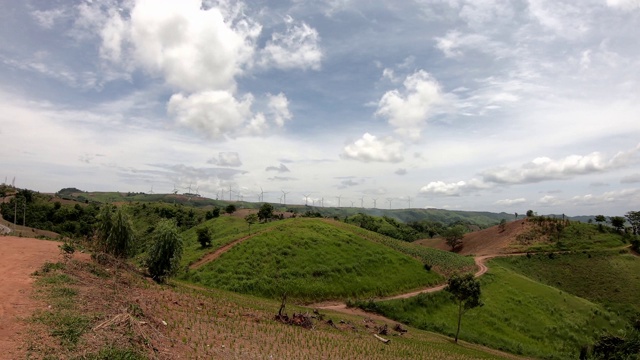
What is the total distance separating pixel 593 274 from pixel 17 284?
107 m

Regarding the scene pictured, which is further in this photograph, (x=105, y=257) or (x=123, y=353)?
(x=105, y=257)

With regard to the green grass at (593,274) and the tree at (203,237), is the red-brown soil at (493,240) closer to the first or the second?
the green grass at (593,274)

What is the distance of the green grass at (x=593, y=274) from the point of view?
73.6 meters

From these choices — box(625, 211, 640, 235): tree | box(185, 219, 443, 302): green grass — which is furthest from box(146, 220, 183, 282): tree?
box(625, 211, 640, 235): tree

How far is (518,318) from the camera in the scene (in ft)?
177

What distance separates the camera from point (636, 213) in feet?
431

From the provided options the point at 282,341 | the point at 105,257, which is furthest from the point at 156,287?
the point at 282,341

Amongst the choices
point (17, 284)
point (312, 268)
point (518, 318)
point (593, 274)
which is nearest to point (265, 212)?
point (312, 268)

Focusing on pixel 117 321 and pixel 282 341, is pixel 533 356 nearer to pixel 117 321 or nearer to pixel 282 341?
pixel 282 341

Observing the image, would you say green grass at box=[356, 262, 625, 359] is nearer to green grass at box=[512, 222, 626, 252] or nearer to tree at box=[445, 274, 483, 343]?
tree at box=[445, 274, 483, 343]

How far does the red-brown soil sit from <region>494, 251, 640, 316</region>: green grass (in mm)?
11779

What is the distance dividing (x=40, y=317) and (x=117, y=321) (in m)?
3.32

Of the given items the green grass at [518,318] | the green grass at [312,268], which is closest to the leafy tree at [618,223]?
the green grass at [518,318]

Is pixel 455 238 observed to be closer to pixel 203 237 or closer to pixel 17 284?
pixel 203 237
